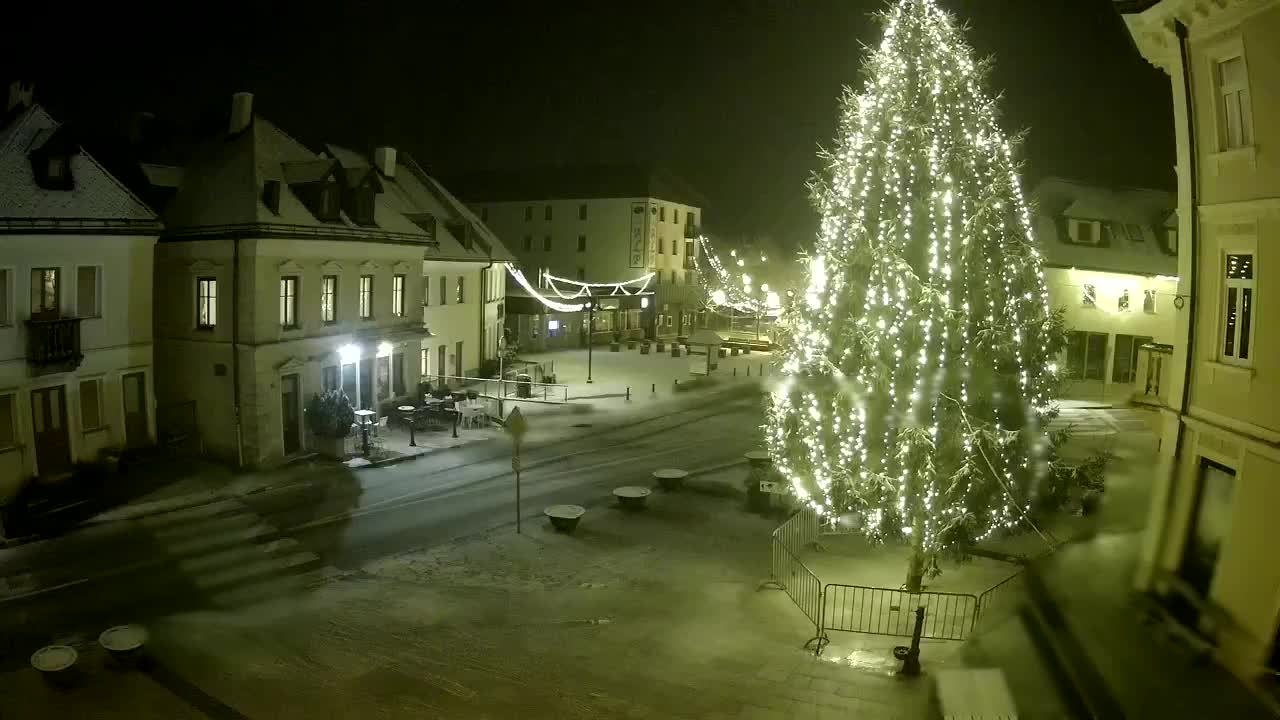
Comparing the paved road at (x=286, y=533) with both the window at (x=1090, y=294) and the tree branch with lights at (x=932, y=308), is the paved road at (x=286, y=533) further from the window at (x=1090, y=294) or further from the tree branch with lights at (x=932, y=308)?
the window at (x=1090, y=294)

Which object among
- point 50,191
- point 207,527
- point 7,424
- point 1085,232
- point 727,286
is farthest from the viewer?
point 727,286

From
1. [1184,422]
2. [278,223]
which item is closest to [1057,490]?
[1184,422]

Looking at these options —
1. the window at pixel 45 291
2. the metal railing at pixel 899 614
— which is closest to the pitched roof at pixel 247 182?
the window at pixel 45 291

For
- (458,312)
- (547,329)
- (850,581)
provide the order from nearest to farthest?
(850,581), (458,312), (547,329)

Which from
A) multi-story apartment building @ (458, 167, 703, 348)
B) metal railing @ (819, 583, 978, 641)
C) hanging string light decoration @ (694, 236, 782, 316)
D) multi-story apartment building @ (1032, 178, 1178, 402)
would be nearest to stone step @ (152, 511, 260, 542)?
metal railing @ (819, 583, 978, 641)

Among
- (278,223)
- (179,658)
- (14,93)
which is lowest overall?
(179,658)

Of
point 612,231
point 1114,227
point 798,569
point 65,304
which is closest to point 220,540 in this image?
point 65,304

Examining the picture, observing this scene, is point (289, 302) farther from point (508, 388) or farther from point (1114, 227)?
point (1114, 227)

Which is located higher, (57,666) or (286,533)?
(57,666)

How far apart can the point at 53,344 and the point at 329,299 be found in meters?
7.63

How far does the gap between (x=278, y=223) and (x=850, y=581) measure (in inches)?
728

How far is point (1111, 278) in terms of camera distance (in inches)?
1454

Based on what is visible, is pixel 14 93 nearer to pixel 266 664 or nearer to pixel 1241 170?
pixel 266 664

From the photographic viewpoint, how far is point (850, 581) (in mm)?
14719
